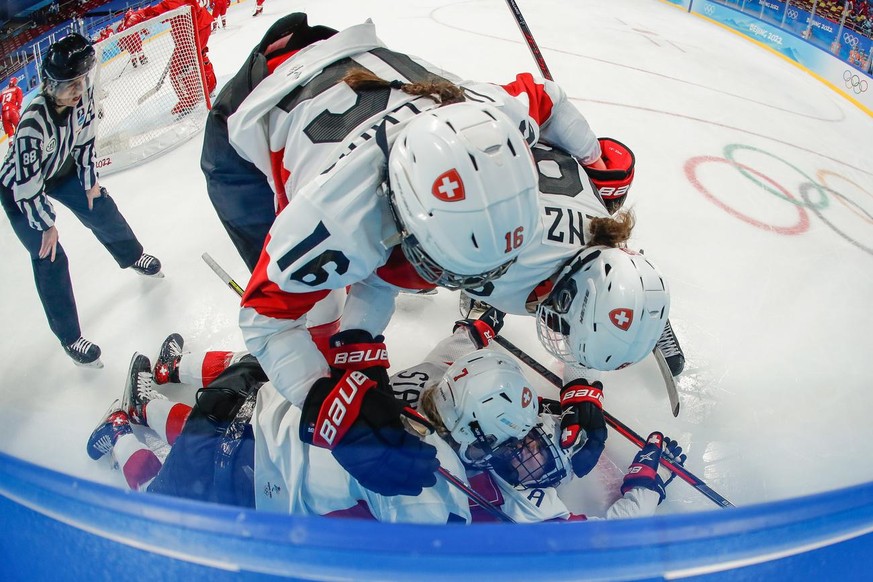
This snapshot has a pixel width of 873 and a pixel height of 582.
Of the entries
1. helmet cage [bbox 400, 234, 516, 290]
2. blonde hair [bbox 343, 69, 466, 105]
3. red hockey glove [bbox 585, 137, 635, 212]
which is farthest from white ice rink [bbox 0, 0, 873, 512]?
blonde hair [bbox 343, 69, 466, 105]

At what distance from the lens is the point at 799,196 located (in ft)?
9.85

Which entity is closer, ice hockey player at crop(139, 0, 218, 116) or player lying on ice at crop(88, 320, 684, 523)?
player lying on ice at crop(88, 320, 684, 523)

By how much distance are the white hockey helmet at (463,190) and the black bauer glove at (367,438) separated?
31 centimetres

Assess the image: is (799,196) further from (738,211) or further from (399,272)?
(399,272)

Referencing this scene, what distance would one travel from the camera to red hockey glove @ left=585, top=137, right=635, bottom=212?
1.95 metres

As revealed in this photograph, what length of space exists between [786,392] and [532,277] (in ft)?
3.20

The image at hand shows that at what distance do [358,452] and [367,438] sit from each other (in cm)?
3

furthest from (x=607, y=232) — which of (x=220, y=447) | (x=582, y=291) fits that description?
(x=220, y=447)

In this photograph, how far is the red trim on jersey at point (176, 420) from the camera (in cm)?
159

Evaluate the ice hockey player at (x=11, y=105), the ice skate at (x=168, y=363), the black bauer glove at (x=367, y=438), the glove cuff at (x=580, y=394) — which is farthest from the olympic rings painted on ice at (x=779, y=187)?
the ice hockey player at (x=11, y=105)

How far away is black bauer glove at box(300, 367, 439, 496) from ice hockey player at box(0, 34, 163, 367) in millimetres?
812

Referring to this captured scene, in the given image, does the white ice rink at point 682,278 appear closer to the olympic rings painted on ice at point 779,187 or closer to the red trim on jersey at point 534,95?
the olympic rings painted on ice at point 779,187

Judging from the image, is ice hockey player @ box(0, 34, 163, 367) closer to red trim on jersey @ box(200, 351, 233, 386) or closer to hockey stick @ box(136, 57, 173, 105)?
red trim on jersey @ box(200, 351, 233, 386)

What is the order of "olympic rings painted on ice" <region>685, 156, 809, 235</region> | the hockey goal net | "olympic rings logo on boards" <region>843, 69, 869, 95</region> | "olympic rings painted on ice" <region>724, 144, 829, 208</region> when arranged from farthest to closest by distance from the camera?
"olympic rings logo on boards" <region>843, 69, 869, 95</region> < "olympic rings painted on ice" <region>724, 144, 829, 208</region> < "olympic rings painted on ice" <region>685, 156, 809, 235</region> < the hockey goal net
